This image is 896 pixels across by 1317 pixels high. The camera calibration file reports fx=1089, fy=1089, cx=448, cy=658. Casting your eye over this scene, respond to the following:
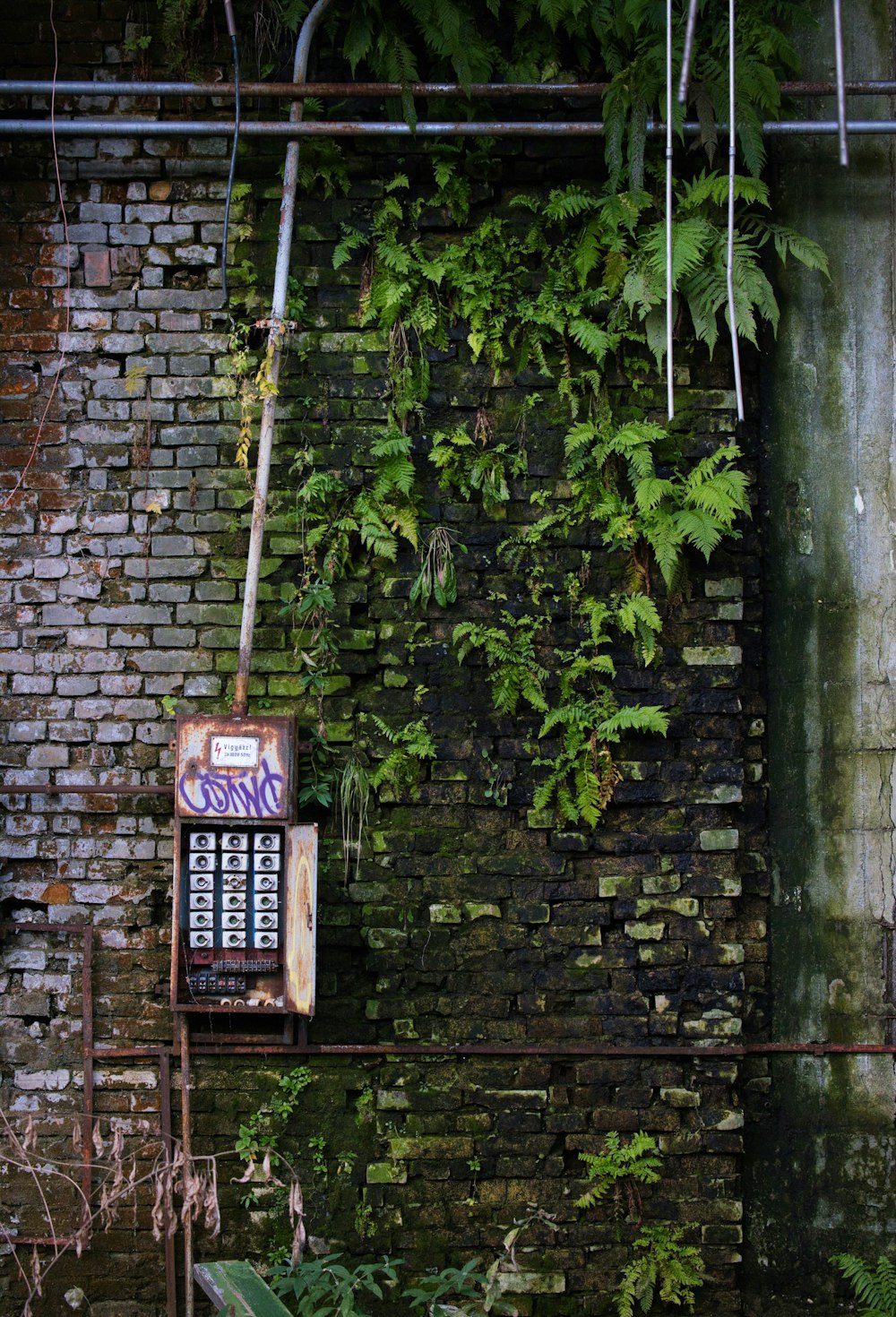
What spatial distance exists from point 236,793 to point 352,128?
2.42m

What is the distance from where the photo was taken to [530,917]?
13.2 ft

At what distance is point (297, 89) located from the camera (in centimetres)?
395

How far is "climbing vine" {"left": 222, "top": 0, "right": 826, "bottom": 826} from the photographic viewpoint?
3.95 metres

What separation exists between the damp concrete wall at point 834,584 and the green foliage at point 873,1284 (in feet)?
2.64

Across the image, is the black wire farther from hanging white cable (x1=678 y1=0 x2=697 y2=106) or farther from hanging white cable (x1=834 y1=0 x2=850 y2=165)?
hanging white cable (x1=834 y1=0 x2=850 y2=165)

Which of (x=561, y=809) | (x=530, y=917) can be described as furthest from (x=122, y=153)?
(x=530, y=917)

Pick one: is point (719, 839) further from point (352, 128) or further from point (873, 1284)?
point (352, 128)

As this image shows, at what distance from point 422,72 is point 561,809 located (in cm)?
280

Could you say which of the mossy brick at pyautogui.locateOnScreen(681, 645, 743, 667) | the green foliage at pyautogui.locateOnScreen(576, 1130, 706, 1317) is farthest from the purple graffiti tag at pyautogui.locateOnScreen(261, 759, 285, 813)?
the green foliage at pyautogui.locateOnScreen(576, 1130, 706, 1317)

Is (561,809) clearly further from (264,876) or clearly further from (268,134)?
(268,134)

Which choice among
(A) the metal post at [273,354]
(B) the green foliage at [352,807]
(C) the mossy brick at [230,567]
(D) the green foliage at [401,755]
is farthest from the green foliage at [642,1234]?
(C) the mossy brick at [230,567]

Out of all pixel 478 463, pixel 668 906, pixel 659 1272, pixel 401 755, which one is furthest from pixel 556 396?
pixel 659 1272

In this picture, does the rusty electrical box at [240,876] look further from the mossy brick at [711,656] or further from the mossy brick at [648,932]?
the mossy brick at [711,656]

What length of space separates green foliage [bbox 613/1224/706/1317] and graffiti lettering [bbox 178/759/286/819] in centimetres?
207
